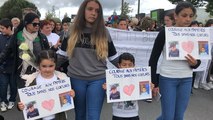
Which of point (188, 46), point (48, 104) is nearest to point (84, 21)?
point (48, 104)

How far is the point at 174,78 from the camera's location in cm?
368

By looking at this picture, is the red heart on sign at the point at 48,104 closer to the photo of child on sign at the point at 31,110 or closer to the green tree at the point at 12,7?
the photo of child on sign at the point at 31,110

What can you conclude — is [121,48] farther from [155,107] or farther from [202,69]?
[202,69]

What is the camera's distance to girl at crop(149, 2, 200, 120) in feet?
12.0

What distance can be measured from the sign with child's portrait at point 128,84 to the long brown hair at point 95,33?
0.27 m

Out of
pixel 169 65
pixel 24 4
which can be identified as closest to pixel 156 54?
pixel 169 65

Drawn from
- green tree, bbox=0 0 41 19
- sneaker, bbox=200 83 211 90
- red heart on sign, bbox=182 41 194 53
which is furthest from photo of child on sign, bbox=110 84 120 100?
green tree, bbox=0 0 41 19

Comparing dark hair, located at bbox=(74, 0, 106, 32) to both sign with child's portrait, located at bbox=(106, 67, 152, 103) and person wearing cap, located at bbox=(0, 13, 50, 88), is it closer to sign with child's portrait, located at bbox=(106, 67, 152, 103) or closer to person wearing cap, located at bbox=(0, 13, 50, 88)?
sign with child's portrait, located at bbox=(106, 67, 152, 103)

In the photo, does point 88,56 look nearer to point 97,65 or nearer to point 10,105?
point 97,65

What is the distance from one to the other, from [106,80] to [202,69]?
475 cm

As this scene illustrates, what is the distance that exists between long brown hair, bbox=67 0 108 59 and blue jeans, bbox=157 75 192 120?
2.86 feet

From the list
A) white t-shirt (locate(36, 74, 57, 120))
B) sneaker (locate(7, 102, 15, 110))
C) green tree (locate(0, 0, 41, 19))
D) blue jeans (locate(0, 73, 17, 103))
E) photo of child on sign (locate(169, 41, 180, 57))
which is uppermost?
green tree (locate(0, 0, 41, 19))

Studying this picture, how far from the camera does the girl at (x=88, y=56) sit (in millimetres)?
3418

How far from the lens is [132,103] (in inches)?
150
